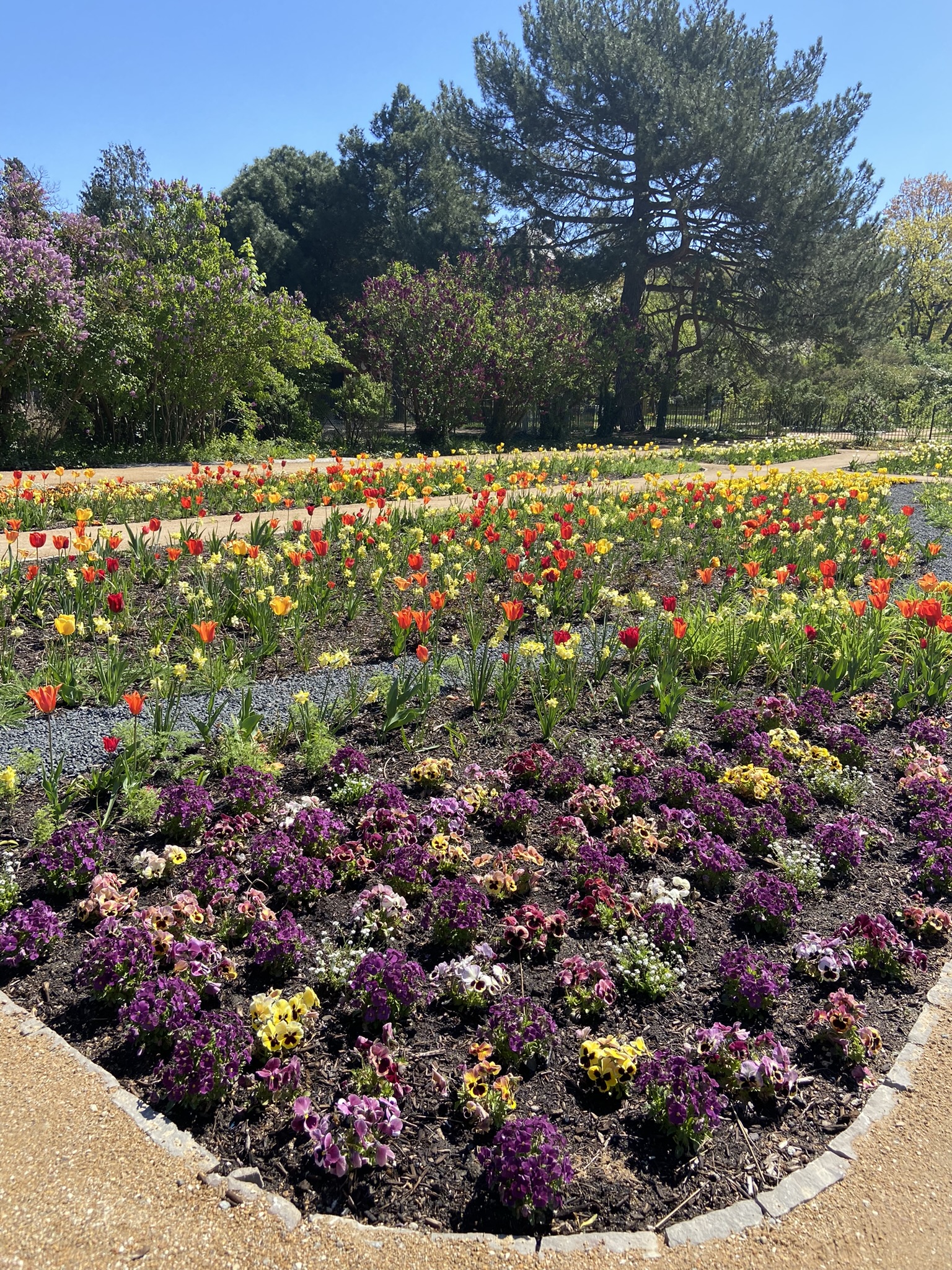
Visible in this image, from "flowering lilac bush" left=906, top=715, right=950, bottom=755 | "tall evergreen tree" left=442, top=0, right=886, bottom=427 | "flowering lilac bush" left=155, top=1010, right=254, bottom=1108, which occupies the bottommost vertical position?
"flowering lilac bush" left=155, top=1010, right=254, bottom=1108

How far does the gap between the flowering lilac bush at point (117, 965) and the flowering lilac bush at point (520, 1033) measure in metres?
0.94

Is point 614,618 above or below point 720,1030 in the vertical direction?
above

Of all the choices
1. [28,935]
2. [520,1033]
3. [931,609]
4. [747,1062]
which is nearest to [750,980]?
[747,1062]

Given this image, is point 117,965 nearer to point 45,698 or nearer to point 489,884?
point 45,698

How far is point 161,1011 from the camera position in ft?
6.98

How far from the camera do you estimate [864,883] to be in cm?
297

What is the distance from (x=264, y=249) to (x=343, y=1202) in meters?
31.8

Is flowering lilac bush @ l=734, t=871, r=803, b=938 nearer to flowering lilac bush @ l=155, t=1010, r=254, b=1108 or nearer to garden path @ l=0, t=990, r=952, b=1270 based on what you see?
garden path @ l=0, t=990, r=952, b=1270

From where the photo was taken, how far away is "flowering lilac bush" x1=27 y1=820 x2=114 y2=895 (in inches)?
104

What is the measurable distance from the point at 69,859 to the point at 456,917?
1214 mm

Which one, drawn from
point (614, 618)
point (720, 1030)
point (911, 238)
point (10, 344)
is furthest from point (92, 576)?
point (911, 238)

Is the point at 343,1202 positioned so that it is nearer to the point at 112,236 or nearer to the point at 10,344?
the point at 10,344

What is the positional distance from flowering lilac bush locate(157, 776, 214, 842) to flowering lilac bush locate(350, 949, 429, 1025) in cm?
94

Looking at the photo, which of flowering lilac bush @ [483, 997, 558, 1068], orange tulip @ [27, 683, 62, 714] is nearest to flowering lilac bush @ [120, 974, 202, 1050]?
flowering lilac bush @ [483, 997, 558, 1068]
